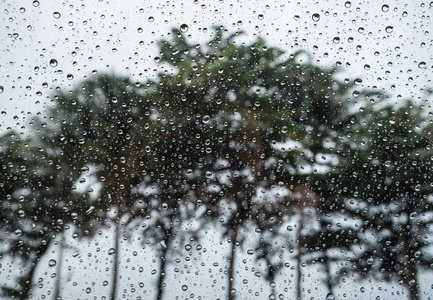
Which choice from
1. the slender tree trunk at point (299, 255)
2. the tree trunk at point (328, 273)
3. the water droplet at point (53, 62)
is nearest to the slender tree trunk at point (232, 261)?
the slender tree trunk at point (299, 255)

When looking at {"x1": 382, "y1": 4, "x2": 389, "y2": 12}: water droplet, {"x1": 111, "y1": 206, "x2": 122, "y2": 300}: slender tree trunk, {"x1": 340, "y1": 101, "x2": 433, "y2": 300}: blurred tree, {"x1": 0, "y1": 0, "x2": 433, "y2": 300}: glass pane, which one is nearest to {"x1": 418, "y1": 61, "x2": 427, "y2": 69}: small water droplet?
{"x1": 0, "y1": 0, "x2": 433, "y2": 300}: glass pane

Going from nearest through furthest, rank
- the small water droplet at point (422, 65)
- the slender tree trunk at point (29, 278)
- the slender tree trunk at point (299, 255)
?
the slender tree trunk at point (29, 278) < the slender tree trunk at point (299, 255) < the small water droplet at point (422, 65)

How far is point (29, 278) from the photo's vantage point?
1.25 m

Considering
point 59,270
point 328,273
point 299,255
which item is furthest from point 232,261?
point 59,270

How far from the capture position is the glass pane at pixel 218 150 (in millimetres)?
1323

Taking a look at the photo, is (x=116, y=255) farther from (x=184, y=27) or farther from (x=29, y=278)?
(x=184, y=27)

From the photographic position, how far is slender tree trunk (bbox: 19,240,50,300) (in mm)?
1234

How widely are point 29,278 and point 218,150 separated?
31.8 inches

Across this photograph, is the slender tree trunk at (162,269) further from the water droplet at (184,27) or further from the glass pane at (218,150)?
the water droplet at (184,27)

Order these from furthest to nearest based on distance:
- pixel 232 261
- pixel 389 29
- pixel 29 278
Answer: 1. pixel 389 29
2. pixel 232 261
3. pixel 29 278

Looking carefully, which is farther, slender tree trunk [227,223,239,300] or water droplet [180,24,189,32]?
water droplet [180,24,189,32]

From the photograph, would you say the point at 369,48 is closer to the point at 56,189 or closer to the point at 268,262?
the point at 268,262

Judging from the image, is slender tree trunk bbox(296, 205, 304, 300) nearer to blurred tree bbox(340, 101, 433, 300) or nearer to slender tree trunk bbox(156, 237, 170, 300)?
blurred tree bbox(340, 101, 433, 300)

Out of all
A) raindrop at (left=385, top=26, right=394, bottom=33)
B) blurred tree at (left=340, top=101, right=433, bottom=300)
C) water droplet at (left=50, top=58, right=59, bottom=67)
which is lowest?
blurred tree at (left=340, top=101, right=433, bottom=300)
